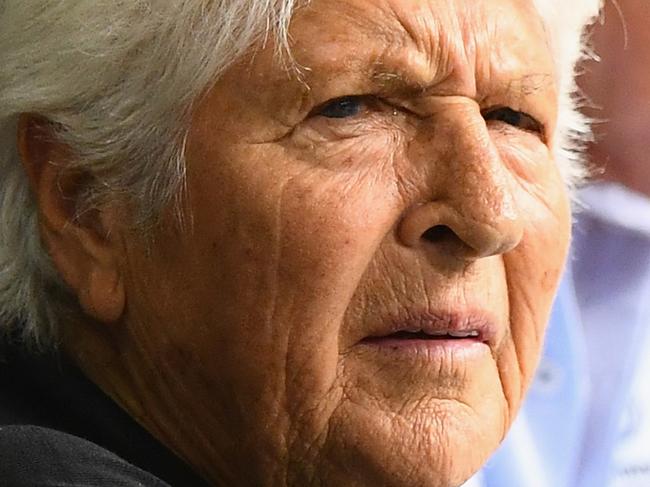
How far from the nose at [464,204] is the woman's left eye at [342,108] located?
85 millimetres

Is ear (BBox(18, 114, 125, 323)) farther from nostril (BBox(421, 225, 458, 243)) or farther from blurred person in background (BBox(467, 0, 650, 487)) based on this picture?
blurred person in background (BBox(467, 0, 650, 487))

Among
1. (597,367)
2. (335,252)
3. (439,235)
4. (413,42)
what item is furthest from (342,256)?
(597,367)

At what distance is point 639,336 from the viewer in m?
1.94

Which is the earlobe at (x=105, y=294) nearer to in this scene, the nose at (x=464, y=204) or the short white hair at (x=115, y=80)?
the short white hair at (x=115, y=80)

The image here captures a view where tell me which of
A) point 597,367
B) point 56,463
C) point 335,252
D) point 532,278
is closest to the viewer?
point 56,463

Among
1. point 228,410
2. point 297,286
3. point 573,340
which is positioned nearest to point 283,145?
point 297,286

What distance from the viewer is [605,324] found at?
6.34 feet

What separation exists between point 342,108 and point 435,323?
0.80ft

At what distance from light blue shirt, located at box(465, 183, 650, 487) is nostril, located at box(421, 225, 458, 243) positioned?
2.62 feet

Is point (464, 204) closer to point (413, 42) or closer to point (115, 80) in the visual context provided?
point (413, 42)

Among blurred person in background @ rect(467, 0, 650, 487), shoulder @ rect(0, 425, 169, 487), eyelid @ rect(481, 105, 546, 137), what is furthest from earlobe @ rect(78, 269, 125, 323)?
blurred person in background @ rect(467, 0, 650, 487)

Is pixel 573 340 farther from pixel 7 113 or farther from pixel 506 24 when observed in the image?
pixel 7 113

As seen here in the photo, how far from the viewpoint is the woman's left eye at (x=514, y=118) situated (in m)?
1.17

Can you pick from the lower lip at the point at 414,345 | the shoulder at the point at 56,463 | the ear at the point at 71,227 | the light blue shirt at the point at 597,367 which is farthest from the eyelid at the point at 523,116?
the light blue shirt at the point at 597,367
